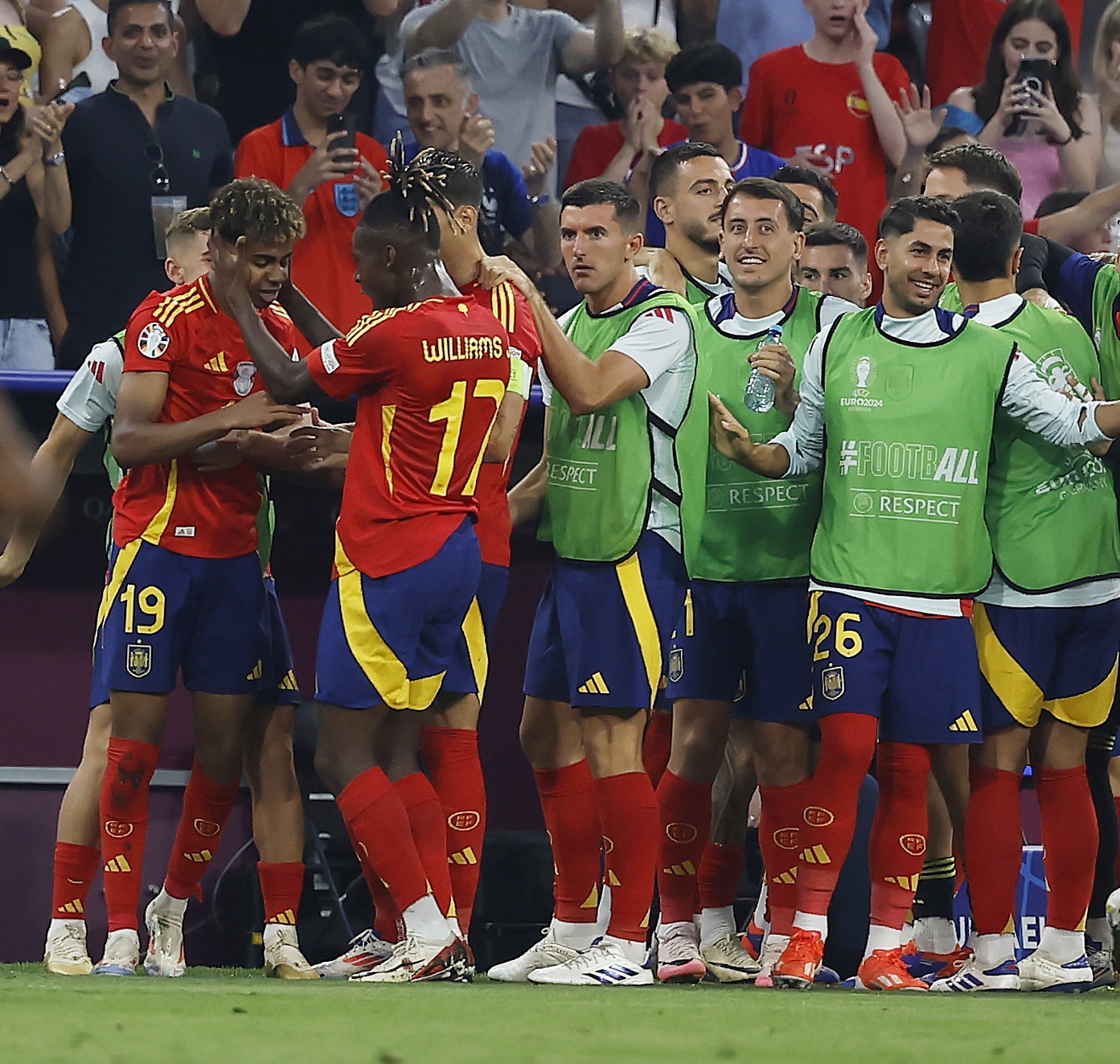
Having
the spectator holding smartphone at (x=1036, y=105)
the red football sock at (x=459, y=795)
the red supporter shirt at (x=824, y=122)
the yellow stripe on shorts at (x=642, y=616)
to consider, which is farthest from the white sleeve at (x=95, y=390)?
the spectator holding smartphone at (x=1036, y=105)

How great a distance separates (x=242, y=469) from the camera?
5.66 metres

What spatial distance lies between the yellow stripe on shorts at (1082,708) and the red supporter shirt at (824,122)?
365 cm

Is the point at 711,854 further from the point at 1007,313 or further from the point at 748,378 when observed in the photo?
the point at 1007,313

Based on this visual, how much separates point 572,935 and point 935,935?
122 centimetres

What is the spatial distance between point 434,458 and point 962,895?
111 inches

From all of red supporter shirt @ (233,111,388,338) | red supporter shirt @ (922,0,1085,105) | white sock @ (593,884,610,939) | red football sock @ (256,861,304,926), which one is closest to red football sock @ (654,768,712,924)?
white sock @ (593,884,610,939)

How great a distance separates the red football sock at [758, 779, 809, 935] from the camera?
221 inches

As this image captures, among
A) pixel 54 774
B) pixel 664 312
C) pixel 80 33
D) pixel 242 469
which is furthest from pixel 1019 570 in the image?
pixel 80 33

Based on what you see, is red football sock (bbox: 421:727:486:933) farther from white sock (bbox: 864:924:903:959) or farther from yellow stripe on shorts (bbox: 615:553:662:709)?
white sock (bbox: 864:924:903:959)

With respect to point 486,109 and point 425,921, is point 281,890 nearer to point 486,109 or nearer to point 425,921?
point 425,921

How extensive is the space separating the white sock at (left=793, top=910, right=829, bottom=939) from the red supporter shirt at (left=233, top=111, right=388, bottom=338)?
3.65 m

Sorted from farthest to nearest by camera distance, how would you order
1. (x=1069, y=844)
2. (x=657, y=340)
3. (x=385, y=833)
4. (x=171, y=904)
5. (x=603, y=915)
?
1. (x=603, y=915)
2. (x=171, y=904)
3. (x=657, y=340)
4. (x=1069, y=844)
5. (x=385, y=833)

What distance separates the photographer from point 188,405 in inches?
220

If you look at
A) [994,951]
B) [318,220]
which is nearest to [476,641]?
[994,951]
